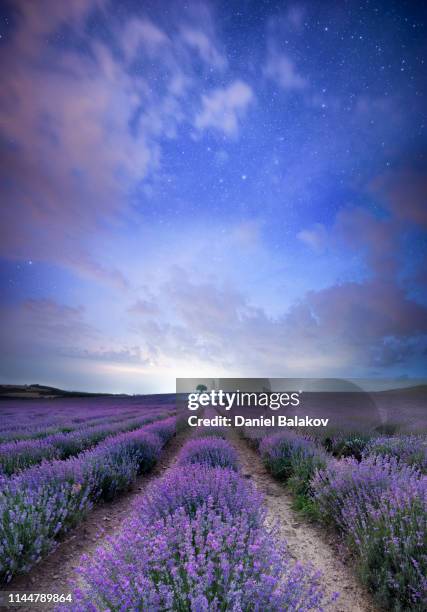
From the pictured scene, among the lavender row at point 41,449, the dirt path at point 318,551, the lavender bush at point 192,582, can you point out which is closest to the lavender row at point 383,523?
the dirt path at point 318,551

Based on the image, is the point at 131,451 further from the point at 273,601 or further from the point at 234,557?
the point at 273,601

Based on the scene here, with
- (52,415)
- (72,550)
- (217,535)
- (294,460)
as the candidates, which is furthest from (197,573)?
(52,415)

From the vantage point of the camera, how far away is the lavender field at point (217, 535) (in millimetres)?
1674

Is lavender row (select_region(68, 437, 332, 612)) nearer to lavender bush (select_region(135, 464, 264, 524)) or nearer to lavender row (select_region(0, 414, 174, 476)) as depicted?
lavender bush (select_region(135, 464, 264, 524))

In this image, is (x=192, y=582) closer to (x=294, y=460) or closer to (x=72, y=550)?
(x=72, y=550)

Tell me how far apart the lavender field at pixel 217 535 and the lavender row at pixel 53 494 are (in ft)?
0.07

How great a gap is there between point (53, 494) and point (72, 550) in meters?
0.65

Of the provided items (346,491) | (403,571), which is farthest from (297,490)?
(403,571)

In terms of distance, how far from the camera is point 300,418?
12.1m

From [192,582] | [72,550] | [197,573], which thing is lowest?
[72,550]

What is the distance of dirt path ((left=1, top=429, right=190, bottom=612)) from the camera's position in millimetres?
2740

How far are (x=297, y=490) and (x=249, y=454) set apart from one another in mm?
4232

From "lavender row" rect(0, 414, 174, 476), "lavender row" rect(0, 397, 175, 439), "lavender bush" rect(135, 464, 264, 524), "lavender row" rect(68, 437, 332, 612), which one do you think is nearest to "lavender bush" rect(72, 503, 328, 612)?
"lavender row" rect(68, 437, 332, 612)

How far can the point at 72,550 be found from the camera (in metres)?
3.42
